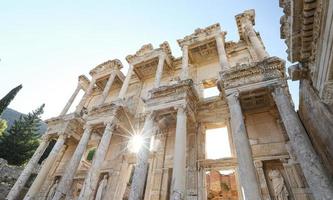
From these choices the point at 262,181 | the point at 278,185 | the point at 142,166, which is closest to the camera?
the point at 278,185

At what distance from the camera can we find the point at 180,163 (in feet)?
28.0

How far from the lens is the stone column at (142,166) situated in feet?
28.5

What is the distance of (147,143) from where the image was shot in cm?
1044

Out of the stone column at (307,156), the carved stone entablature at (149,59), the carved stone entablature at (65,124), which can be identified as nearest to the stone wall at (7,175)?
the carved stone entablature at (65,124)

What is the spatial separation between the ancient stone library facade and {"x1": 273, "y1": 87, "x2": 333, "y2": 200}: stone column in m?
0.03

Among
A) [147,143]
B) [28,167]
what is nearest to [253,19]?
[147,143]

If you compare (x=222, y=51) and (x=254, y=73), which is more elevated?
(x=222, y=51)

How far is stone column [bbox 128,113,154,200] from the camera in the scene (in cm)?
870

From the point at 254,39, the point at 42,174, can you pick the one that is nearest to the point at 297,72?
A: the point at 254,39

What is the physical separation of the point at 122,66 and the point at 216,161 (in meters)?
11.5

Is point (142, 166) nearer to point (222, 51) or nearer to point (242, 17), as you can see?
point (222, 51)

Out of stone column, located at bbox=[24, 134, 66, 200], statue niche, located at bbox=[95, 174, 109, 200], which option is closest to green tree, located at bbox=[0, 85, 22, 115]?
stone column, located at bbox=[24, 134, 66, 200]

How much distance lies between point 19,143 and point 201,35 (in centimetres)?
2480

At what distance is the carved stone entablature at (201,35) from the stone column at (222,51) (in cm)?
46
